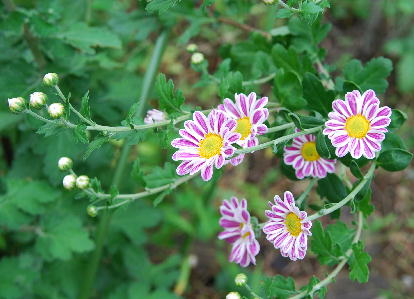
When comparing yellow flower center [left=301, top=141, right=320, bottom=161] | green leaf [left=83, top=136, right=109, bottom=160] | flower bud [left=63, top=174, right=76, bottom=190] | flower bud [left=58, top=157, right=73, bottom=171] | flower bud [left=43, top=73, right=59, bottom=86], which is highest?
flower bud [left=43, top=73, right=59, bottom=86]

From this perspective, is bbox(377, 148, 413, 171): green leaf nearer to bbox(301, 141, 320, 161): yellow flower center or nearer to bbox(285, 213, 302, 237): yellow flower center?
bbox(301, 141, 320, 161): yellow flower center

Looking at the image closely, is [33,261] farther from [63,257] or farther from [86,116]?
[86,116]

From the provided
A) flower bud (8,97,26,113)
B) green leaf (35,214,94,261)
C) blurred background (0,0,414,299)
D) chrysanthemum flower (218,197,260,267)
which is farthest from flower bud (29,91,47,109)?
green leaf (35,214,94,261)

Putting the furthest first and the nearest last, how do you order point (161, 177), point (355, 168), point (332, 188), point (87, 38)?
point (87, 38) → point (161, 177) → point (332, 188) → point (355, 168)

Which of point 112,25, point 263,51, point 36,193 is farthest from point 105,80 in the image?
point 263,51

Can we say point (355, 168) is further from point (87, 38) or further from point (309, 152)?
point (87, 38)

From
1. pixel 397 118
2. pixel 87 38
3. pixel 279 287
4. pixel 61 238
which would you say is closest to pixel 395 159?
pixel 397 118

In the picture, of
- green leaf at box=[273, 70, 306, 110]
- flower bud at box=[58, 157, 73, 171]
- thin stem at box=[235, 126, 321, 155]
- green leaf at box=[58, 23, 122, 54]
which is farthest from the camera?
green leaf at box=[58, 23, 122, 54]

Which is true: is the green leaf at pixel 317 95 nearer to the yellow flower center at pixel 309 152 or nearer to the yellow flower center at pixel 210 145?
the yellow flower center at pixel 309 152
